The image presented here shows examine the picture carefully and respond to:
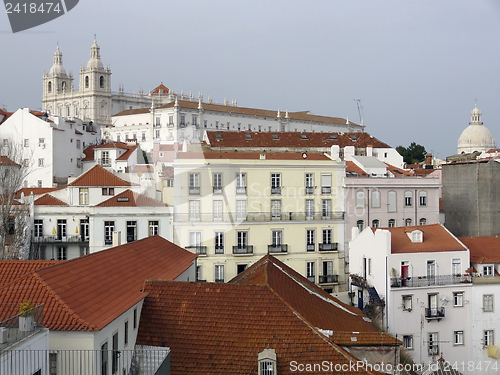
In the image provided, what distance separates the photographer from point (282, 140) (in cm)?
7144

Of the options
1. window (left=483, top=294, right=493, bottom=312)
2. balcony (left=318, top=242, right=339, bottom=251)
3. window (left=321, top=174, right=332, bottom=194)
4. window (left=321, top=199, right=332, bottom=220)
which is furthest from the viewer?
window (left=321, top=174, right=332, bottom=194)

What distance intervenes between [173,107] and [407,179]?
72641 mm

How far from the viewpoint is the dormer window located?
1453 centimetres

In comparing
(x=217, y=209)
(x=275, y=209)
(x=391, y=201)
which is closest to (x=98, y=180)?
(x=217, y=209)

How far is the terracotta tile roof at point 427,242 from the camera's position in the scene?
3161 centimetres

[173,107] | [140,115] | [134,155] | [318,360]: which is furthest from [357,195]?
[140,115]

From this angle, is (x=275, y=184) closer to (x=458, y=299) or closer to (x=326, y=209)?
(x=326, y=209)

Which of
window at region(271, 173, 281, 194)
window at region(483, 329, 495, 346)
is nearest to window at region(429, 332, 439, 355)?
window at region(483, 329, 495, 346)

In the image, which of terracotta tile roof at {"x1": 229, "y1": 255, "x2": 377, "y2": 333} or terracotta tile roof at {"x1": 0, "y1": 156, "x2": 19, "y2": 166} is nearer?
terracotta tile roof at {"x1": 229, "y1": 255, "x2": 377, "y2": 333}

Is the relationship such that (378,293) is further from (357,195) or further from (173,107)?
(173,107)

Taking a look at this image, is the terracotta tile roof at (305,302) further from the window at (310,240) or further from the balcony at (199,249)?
the window at (310,240)

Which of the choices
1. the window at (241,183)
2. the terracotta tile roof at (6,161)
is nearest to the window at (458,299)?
the window at (241,183)

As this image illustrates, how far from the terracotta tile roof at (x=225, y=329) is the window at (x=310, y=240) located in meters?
25.0

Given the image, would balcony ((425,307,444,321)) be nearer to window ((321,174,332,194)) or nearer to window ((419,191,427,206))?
window ((321,174,332,194))
